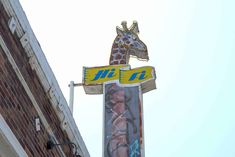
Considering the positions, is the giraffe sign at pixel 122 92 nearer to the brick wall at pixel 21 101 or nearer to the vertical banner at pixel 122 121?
the vertical banner at pixel 122 121

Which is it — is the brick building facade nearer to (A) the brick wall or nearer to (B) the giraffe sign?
(A) the brick wall

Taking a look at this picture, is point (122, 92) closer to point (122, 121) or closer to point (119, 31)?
point (122, 121)

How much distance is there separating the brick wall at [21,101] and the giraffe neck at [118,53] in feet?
39.9

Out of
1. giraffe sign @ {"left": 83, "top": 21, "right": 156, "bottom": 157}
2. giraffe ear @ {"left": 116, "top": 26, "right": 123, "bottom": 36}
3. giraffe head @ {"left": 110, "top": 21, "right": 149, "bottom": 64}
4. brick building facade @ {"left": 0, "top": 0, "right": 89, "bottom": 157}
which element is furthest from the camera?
giraffe ear @ {"left": 116, "top": 26, "right": 123, "bottom": 36}

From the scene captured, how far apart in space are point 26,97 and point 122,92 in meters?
11.0


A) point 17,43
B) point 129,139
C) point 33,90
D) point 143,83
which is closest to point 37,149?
point 33,90

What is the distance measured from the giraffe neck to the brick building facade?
11.5 metres

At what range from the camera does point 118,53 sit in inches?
Result: 890

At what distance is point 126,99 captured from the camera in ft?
65.3

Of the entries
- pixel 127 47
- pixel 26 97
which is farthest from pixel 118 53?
pixel 26 97

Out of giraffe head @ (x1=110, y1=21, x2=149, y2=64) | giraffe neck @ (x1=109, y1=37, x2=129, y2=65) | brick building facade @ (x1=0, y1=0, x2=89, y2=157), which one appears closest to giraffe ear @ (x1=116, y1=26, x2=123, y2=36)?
giraffe head @ (x1=110, y1=21, x2=149, y2=64)

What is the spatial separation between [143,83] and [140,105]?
3.52ft

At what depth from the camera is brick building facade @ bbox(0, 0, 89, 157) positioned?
852 cm

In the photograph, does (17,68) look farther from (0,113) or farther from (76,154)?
(76,154)
